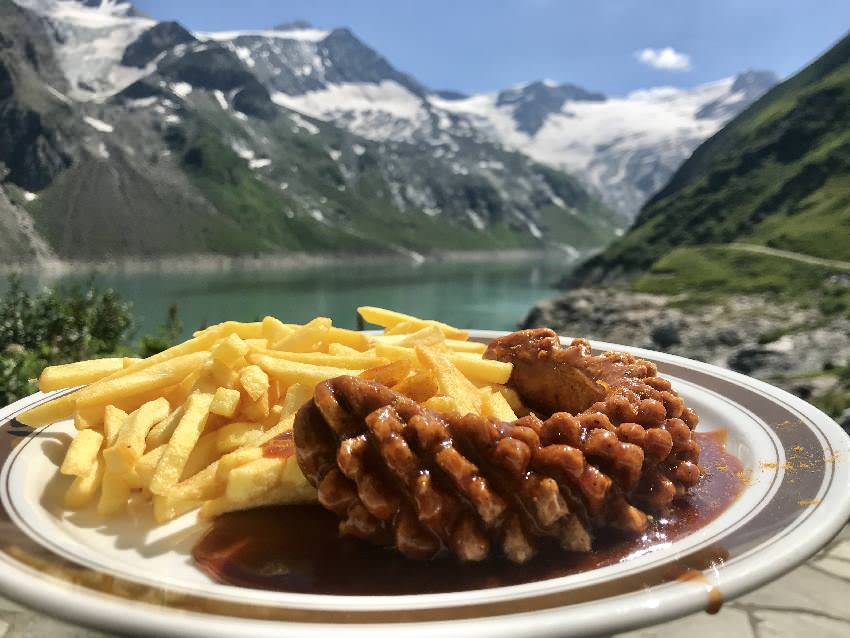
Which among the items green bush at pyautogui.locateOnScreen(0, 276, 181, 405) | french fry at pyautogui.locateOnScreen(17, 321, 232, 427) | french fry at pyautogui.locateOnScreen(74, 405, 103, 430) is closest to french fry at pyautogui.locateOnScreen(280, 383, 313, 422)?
french fry at pyautogui.locateOnScreen(17, 321, 232, 427)

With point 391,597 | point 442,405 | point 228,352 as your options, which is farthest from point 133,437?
point 391,597

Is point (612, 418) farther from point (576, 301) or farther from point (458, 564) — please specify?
point (576, 301)

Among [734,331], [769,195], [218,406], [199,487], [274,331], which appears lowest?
[734,331]

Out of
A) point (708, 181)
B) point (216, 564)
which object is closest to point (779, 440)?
point (216, 564)

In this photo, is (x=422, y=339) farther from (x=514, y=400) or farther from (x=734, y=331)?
(x=734, y=331)

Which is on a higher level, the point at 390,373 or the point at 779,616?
the point at 390,373
